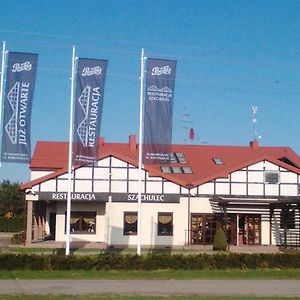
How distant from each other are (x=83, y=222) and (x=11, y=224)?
82.4 feet

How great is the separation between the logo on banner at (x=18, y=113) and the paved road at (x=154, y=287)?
18.8 feet

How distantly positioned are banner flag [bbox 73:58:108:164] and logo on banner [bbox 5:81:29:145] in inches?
97.4

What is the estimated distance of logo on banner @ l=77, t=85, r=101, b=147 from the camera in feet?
80.9

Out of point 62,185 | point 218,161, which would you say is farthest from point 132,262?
point 218,161

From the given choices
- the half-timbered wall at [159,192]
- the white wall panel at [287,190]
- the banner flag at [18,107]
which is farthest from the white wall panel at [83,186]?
the banner flag at [18,107]

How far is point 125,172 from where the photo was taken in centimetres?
3850

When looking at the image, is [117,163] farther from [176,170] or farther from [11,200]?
[11,200]

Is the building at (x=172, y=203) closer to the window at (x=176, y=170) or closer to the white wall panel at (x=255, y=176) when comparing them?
the white wall panel at (x=255, y=176)

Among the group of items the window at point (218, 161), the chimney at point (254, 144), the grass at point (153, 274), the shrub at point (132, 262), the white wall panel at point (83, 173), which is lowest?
the grass at point (153, 274)

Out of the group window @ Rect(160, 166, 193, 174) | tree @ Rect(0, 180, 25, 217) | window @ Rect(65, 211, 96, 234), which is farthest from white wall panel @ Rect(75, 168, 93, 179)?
tree @ Rect(0, 180, 25, 217)

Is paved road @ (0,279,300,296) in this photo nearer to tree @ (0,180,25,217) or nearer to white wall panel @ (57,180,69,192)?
white wall panel @ (57,180,69,192)

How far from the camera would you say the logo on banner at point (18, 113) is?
23.0 metres

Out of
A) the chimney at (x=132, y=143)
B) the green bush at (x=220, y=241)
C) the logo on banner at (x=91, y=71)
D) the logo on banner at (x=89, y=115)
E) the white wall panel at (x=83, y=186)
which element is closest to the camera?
the logo on banner at (x=91, y=71)

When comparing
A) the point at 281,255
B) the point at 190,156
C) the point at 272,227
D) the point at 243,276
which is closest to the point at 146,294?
the point at 243,276
